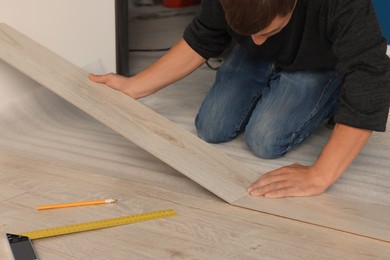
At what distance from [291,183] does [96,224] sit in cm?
57

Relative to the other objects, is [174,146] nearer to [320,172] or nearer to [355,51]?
[320,172]

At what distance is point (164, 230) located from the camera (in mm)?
1662

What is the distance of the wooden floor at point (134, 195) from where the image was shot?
158 cm

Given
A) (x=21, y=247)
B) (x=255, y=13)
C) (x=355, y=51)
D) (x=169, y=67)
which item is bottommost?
(x=21, y=247)

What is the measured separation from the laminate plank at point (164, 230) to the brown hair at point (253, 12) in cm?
50

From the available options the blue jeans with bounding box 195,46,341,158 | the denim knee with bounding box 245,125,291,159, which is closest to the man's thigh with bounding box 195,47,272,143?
the blue jeans with bounding box 195,46,341,158

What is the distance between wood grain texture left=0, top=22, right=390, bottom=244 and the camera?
5.78ft

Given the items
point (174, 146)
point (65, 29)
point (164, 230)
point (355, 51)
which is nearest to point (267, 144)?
point (174, 146)

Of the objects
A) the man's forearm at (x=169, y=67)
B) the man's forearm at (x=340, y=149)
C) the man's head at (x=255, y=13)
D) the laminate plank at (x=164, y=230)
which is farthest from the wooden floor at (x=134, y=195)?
the man's head at (x=255, y=13)

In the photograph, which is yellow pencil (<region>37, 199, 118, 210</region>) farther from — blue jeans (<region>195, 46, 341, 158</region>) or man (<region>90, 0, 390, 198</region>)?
blue jeans (<region>195, 46, 341, 158</region>)

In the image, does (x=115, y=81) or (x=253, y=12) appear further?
(x=115, y=81)

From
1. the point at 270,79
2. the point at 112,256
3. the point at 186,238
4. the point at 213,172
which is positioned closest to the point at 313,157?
the point at 270,79

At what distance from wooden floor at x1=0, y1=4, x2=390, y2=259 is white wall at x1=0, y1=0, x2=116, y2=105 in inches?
4.5

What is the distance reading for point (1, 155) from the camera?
2117 millimetres
